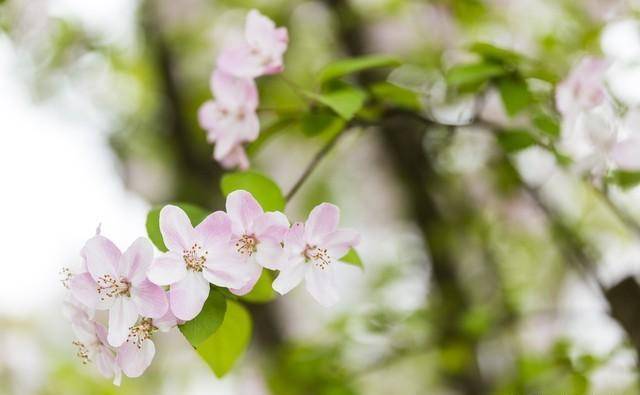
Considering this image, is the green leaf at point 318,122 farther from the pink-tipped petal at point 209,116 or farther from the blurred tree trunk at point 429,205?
the blurred tree trunk at point 429,205

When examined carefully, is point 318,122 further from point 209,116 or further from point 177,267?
point 177,267

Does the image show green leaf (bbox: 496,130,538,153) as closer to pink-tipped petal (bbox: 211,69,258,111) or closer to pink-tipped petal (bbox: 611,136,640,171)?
pink-tipped petal (bbox: 611,136,640,171)

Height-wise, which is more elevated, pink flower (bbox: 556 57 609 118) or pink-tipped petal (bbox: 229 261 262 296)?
pink-tipped petal (bbox: 229 261 262 296)

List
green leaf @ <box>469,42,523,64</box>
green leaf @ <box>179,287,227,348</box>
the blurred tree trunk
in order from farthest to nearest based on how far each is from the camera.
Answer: the blurred tree trunk < green leaf @ <box>469,42,523,64</box> < green leaf @ <box>179,287,227,348</box>

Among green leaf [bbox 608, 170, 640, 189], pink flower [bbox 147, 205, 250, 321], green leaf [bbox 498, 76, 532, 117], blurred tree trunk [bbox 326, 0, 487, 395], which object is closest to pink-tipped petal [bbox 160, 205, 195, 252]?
pink flower [bbox 147, 205, 250, 321]

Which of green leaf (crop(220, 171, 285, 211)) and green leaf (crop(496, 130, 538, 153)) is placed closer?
green leaf (crop(220, 171, 285, 211))

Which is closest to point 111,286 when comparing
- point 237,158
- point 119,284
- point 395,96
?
point 119,284
